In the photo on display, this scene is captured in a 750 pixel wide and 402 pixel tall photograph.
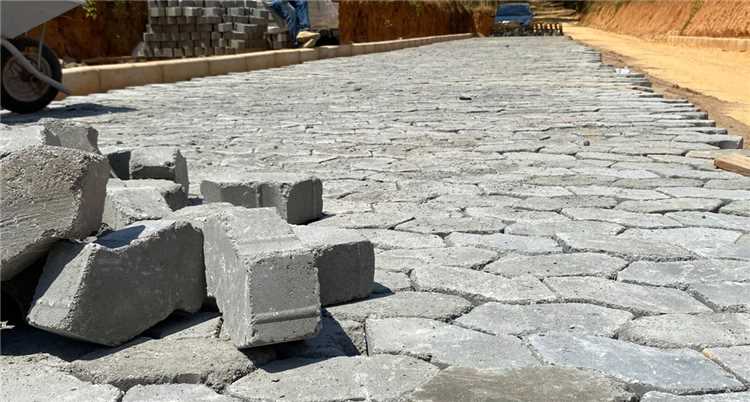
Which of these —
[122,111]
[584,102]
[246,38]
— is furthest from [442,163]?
[246,38]

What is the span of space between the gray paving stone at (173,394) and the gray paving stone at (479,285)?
1.05 m

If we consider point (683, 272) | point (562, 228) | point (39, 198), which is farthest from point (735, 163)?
point (39, 198)

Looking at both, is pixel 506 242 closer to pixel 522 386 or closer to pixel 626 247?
pixel 626 247

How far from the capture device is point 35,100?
9094 mm

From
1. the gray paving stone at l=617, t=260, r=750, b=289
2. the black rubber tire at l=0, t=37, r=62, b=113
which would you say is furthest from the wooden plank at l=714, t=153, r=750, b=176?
the black rubber tire at l=0, t=37, r=62, b=113

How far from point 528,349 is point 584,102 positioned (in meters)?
7.22

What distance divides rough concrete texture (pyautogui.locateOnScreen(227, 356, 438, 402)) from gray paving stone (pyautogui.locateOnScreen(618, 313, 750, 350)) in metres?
0.72

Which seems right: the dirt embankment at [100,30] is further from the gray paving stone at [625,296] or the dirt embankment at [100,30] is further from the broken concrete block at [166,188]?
the gray paving stone at [625,296]

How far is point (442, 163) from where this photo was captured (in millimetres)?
5688

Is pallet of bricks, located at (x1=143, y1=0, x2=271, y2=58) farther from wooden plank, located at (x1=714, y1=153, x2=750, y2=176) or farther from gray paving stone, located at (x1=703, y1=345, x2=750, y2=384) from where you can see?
gray paving stone, located at (x1=703, y1=345, x2=750, y2=384)

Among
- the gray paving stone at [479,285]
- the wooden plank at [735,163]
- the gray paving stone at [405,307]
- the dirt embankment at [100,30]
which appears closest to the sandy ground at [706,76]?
the wooden plank at [735,163]

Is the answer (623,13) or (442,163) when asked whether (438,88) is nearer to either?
(442,163)

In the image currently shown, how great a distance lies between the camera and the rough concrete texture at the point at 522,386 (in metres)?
2.07

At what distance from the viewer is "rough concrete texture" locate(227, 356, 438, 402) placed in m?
2.20
